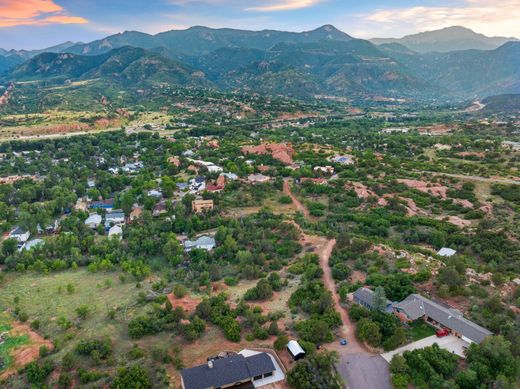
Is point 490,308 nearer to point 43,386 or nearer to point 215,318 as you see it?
point 215,318

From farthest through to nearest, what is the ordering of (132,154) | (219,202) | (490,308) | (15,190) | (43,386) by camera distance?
(132,154) < (15,190) < (219,202) < (490,308) < (43,386)

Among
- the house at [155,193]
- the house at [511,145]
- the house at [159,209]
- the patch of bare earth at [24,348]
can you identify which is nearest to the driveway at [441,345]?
the patch of bare earth at [24,348]

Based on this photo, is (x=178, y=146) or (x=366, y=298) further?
(x=178, y=146)

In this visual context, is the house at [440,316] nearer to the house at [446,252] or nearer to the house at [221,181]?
the house at [446,252]

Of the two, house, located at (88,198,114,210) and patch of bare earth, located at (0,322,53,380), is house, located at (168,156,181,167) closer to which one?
house, located at (88,198,114,210)

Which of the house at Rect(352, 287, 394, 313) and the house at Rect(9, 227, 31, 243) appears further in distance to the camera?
the house at Rect(9, 227, 31, 243)

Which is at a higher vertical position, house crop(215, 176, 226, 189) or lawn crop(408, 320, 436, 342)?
house crop(215, 176, 226, 189)

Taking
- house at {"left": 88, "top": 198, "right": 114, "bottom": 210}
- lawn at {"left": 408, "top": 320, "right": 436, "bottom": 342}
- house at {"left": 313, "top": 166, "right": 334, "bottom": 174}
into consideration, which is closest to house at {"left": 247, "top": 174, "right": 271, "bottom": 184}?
house at {"left": 313, "top": 166, "right": 334, "bottom": 174}

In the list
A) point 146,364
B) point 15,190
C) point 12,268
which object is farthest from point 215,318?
point 15,190
